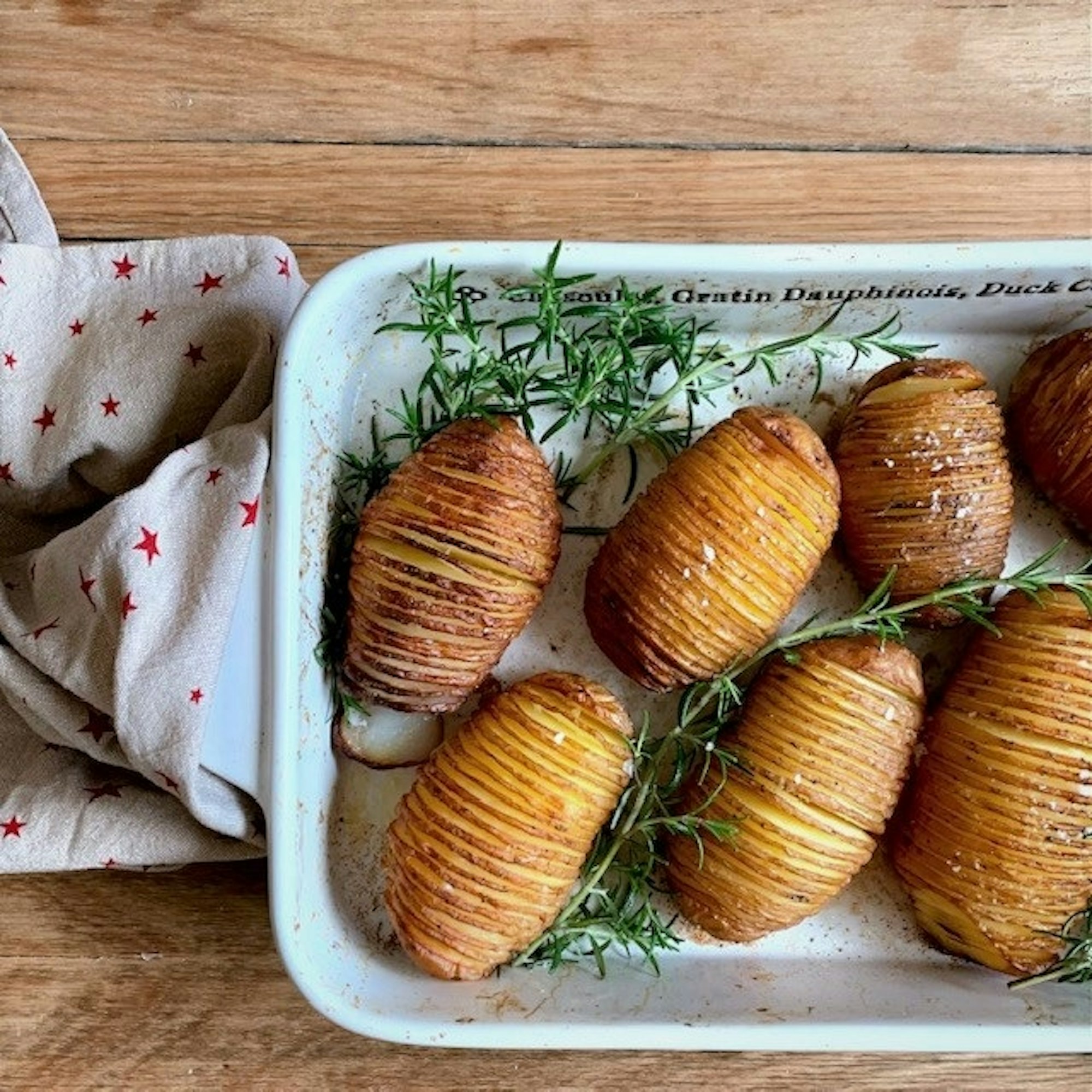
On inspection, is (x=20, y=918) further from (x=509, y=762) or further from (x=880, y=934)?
(x=880, y=934)

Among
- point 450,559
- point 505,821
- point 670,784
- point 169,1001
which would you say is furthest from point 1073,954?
point 169,1001

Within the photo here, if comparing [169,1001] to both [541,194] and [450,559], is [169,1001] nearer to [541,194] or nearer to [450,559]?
[450,559]

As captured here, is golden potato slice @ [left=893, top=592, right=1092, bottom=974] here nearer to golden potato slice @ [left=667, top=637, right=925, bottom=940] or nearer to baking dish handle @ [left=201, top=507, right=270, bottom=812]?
golden potato slice @ [left=667, top=637, right=925, bottom=940]

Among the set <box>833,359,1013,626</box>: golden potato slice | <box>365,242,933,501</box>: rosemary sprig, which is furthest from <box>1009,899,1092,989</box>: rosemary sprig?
<box>365,242,933,501</box>: rosemary sprig

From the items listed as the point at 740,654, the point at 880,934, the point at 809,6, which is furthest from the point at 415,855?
the point at 809,6

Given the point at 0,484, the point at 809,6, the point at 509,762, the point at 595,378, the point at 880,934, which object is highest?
the point at 809,6

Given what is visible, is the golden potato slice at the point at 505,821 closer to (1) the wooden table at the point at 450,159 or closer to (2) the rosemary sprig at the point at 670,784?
(2) the rosemary sprig at the point at 670,784
